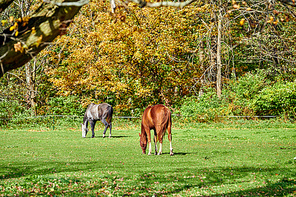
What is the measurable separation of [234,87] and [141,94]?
8183mm

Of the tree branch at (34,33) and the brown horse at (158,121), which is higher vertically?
the tree branch at (34,33)

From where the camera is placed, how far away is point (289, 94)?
30.4 metres

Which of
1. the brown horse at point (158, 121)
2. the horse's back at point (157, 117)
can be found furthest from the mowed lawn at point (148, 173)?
the horse's back at point (157, 117)

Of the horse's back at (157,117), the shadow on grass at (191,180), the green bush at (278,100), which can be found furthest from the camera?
the green bush at (278,100)

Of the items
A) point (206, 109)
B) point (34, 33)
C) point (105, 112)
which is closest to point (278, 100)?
point (206, 109)

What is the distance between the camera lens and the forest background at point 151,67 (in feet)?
111

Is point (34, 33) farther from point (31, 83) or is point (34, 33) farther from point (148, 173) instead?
point (31, 83)

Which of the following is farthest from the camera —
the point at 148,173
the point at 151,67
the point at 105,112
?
the point at 151,67

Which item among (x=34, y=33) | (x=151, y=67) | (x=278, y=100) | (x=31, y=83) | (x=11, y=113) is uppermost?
(x=151, y=67)

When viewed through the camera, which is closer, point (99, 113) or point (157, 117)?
point (157, 117)

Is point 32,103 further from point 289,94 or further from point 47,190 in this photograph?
point 47,190

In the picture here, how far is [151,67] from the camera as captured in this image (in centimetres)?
3784

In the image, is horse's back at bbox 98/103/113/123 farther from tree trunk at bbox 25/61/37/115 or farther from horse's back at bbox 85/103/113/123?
→ tree trunk at bbox 25/61/37/115

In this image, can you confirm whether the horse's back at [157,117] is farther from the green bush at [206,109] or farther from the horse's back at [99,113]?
the green bush at [206,109]
